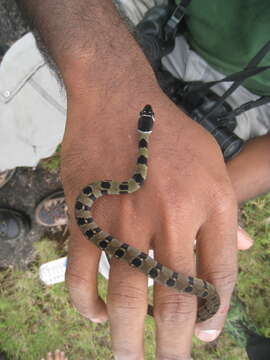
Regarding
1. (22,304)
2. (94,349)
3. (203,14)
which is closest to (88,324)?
(94,349)

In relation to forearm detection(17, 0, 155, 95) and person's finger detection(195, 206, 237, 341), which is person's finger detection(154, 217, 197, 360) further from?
forearm detection(17, 0, 155, 95)

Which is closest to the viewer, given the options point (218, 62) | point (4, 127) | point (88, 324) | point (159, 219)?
point (159, 219)

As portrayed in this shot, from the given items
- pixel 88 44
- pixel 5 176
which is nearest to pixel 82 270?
pixel 88 44

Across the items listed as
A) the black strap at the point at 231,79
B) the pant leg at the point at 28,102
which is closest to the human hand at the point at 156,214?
the black strap at the point at 231,79

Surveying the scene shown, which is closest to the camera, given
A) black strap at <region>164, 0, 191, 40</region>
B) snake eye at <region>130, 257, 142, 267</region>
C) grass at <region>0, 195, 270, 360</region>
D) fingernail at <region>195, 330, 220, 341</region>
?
snake eye at <region>130, 257, 142, 267</region>

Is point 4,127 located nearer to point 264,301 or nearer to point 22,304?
point 22,304

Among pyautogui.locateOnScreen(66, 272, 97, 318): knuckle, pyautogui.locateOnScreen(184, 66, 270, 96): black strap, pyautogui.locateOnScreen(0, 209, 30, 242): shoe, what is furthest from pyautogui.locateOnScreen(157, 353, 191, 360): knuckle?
pyautogui.locateOnScreen(0, 209, 30, 242): shoe

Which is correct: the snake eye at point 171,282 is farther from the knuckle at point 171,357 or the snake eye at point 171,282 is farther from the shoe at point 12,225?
the shoe at point 12,225
